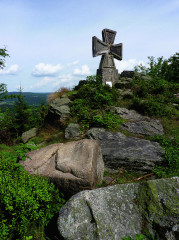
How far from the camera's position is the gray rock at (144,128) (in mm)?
8906

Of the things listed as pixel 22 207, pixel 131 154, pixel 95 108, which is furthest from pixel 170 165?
pixel 95 108

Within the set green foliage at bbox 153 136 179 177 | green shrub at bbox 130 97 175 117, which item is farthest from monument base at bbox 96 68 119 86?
green foliage at bbox 153 136 179 177

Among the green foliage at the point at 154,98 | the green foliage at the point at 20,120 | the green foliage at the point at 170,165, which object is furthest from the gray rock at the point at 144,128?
the green foliage at the point at 20,120

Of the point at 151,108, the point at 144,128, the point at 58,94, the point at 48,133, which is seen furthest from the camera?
the point at 58,94

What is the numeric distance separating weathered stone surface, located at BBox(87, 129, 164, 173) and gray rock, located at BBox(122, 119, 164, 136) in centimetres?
115

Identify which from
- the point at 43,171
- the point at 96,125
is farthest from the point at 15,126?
the point at 43,171

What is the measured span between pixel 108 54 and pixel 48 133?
8294mm

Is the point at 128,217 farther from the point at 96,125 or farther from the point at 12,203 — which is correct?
the point at 96,125

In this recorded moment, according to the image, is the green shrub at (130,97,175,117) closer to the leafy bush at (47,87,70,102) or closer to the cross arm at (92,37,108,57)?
the cross arm at (92,37,108,57)

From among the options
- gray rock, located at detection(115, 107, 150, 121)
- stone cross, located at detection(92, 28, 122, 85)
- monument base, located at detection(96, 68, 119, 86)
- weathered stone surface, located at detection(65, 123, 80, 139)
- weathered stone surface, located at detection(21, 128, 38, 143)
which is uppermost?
stone cross, located at detection(92, 28, 122, 85)

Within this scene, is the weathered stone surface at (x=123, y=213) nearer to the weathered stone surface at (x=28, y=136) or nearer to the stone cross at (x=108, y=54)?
→ the weathered stone surface at (x=28, y=136)

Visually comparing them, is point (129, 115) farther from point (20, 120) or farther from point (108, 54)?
point (20, 120)

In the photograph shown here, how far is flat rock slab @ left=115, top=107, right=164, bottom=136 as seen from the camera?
29.4 feet

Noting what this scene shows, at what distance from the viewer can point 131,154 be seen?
6.76 metres
